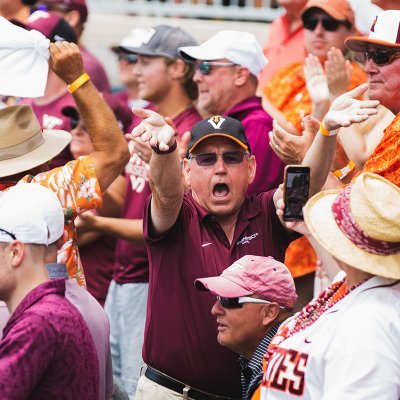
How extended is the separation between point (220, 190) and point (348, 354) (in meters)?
1.82

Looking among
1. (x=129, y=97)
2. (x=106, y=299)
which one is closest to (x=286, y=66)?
(x=106, y=299)

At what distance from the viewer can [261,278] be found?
5141mm

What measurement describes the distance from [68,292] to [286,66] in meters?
3.71

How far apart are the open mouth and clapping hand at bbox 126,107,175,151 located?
506mm

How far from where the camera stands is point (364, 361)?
407cm

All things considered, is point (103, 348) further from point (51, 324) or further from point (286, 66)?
point (286, 66)

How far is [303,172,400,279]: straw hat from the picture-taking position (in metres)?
4.27

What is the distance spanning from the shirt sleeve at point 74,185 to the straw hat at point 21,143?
127mm

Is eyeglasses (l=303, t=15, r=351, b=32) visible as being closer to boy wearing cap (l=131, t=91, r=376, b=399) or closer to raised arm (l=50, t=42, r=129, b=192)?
raised arm (l=50, t=42, r=129, b=192)

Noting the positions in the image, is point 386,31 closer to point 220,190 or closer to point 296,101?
point 220,190

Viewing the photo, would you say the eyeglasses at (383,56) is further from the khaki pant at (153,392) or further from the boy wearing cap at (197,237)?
the khaki pant at (153,392)

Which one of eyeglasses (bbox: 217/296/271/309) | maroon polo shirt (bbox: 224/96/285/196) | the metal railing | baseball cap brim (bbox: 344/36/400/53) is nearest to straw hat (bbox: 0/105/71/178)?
maroon polo shirt (bbox: 224/96/285/196)

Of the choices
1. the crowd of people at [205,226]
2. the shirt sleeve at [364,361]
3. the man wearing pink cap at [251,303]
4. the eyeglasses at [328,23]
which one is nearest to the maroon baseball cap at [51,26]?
the crowd of people at [205,226]

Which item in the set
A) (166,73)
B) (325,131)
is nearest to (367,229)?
(325,131)
